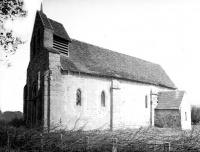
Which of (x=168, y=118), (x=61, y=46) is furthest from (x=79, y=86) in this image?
(x=168, y=118)

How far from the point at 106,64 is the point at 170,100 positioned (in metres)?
10.7

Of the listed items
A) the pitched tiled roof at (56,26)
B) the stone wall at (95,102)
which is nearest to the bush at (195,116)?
the stone wall at (95,102)

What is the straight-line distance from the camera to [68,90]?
1970 cm

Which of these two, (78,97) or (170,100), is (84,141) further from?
(170,100)

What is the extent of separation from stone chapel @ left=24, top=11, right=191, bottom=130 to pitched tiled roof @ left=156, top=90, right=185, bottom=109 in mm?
1314

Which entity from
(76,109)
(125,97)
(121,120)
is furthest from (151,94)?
(76,109)

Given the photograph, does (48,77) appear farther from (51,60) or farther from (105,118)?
(105,118)

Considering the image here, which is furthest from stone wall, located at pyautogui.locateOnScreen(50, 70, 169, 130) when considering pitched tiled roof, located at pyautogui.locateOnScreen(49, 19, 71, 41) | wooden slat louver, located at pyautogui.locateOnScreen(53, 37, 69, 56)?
pitched tiled roof, located at pyautogui.locateOnScreen(49, 19, 71, 41)

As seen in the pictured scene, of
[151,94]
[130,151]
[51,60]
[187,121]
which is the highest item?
[51,60]

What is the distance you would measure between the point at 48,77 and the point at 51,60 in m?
1.73

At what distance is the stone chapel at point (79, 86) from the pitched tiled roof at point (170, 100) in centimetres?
131

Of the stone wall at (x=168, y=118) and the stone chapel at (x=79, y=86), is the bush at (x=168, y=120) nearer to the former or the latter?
the stone wall at (x=168, y=118)

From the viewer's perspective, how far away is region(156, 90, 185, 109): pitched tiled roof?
2704cm

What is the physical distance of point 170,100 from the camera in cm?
2798
